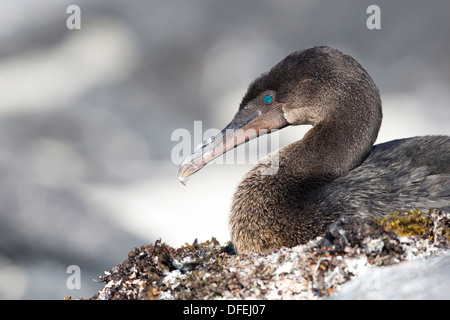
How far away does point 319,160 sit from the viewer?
4453 mm

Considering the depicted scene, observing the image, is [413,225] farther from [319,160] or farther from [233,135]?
[233,135]

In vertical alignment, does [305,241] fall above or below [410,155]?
below

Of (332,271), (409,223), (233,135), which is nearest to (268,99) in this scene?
(233,135)

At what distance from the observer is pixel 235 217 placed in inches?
170

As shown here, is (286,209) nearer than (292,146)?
Yes

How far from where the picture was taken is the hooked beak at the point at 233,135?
4.71m

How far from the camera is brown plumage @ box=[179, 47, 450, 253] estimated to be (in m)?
3.88

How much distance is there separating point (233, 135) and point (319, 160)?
0.88 m

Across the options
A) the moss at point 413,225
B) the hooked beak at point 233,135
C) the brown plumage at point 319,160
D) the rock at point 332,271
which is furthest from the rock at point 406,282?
the hooked beak at point 233,135

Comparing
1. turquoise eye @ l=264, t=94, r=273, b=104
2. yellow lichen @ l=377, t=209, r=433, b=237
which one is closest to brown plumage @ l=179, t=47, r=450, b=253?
turquoise eye @ l=264, t=94, r=273, b=104
